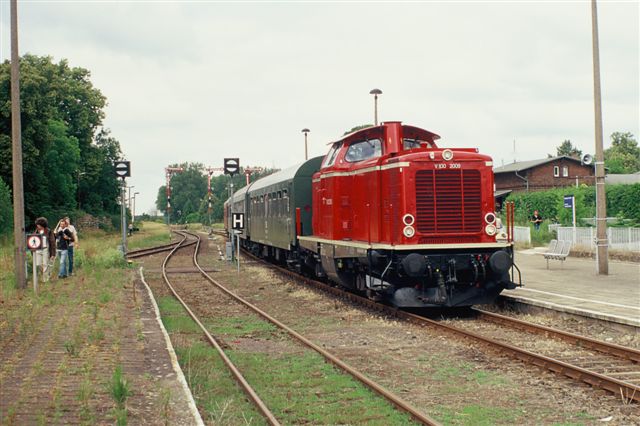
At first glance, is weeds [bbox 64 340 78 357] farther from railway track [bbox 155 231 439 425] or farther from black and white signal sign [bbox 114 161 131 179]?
black and white signal sign [bbox 114 161 131 179]

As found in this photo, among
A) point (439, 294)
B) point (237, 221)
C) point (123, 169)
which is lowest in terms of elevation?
point (439, 294)

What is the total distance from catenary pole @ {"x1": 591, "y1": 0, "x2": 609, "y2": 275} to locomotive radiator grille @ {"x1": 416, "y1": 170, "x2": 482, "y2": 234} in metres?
6.56

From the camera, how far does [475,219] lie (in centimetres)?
1243

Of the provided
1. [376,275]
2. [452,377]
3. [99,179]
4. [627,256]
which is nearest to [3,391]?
[452,377]

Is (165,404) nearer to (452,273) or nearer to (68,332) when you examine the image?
(68,332)

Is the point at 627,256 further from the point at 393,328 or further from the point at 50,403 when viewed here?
the point at 50,403

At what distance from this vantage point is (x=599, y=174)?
17.6m

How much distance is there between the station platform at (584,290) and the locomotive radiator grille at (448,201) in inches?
80.8

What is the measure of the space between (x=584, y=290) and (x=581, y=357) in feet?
20.2

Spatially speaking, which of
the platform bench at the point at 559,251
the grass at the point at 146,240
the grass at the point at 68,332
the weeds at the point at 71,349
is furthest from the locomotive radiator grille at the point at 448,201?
the grass at the point at 146,240

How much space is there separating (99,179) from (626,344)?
6577cm

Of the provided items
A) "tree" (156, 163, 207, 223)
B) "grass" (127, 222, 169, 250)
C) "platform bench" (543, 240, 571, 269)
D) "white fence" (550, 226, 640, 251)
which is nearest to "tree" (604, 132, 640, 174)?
"grass" (127, 222, 169, 250)

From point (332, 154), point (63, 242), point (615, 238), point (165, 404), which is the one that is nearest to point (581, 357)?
point (165, 404)

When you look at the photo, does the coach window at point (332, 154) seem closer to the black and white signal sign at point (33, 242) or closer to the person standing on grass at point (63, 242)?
the black and white signal sign at point (33, 242)
